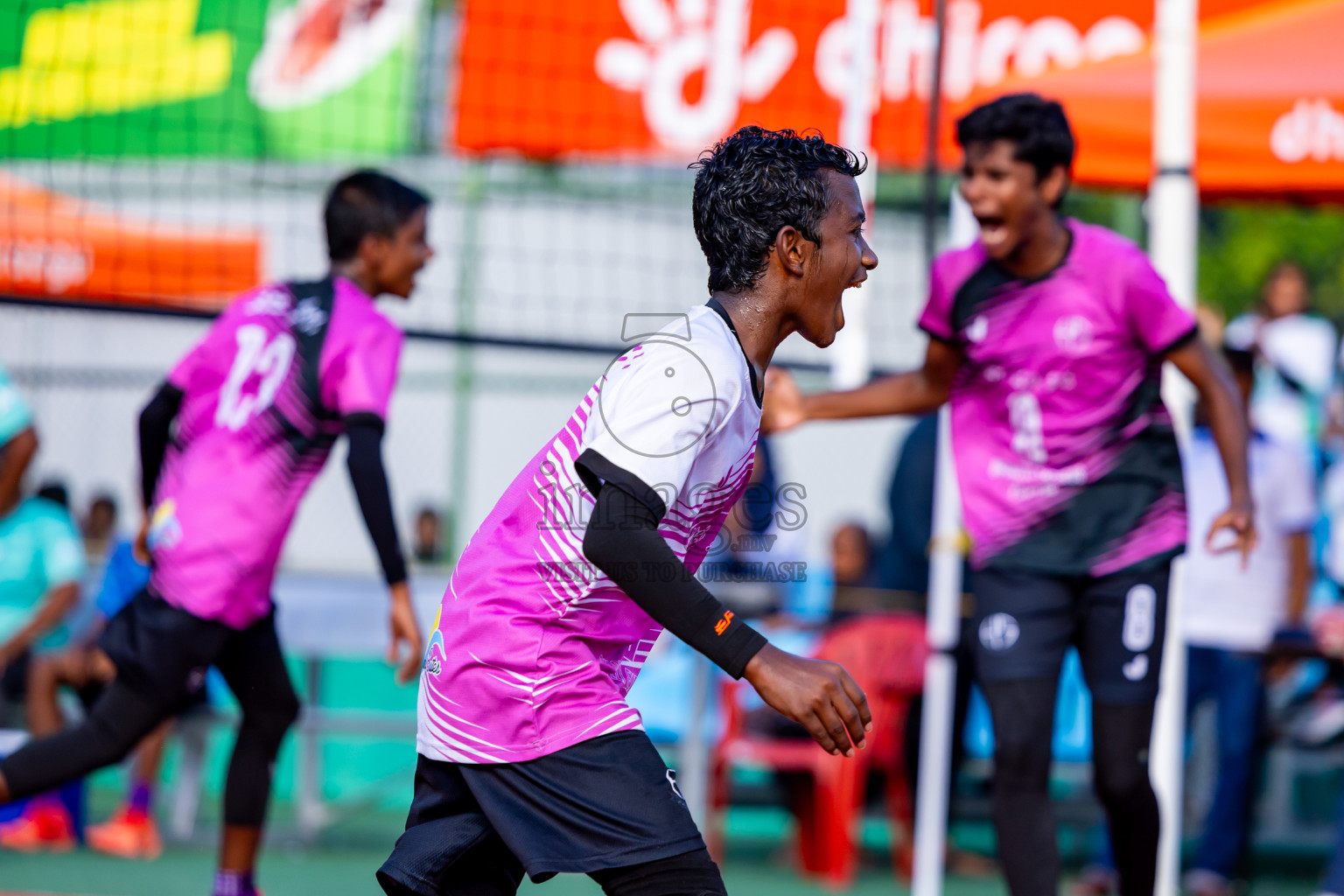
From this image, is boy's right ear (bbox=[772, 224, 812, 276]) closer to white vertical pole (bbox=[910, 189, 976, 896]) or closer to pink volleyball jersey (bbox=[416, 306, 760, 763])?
pink volleyball jersey (bbox=[416, 306, 760, 763])

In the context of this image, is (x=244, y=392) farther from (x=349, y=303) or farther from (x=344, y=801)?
(x=344, y=801)

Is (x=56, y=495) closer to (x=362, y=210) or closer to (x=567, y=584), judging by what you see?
(x=362, y=210)

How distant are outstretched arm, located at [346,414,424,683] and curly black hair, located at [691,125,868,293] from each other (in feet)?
5.02

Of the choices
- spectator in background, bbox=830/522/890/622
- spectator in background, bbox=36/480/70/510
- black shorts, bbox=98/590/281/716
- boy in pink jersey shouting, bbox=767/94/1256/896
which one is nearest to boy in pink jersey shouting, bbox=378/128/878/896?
boy in pink jersey shouting, bbox=767/94/1256/896

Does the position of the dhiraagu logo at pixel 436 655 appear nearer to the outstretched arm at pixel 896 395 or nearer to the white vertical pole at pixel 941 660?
the outstretched arm at pixel 896 395

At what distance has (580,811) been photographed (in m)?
2.25

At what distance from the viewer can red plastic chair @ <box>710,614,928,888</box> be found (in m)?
6.11

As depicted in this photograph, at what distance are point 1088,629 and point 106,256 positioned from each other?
26.8 ft

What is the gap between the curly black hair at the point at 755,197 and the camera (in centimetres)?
234

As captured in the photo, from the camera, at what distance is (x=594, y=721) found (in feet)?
7.44

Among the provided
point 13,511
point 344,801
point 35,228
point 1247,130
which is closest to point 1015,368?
point 1247,130

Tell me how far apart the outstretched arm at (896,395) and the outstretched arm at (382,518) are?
3.22 ft

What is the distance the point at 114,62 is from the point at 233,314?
241 inches

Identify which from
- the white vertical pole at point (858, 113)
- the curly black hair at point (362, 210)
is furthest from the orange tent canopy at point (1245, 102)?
the curly black hair at point (362, 210)
